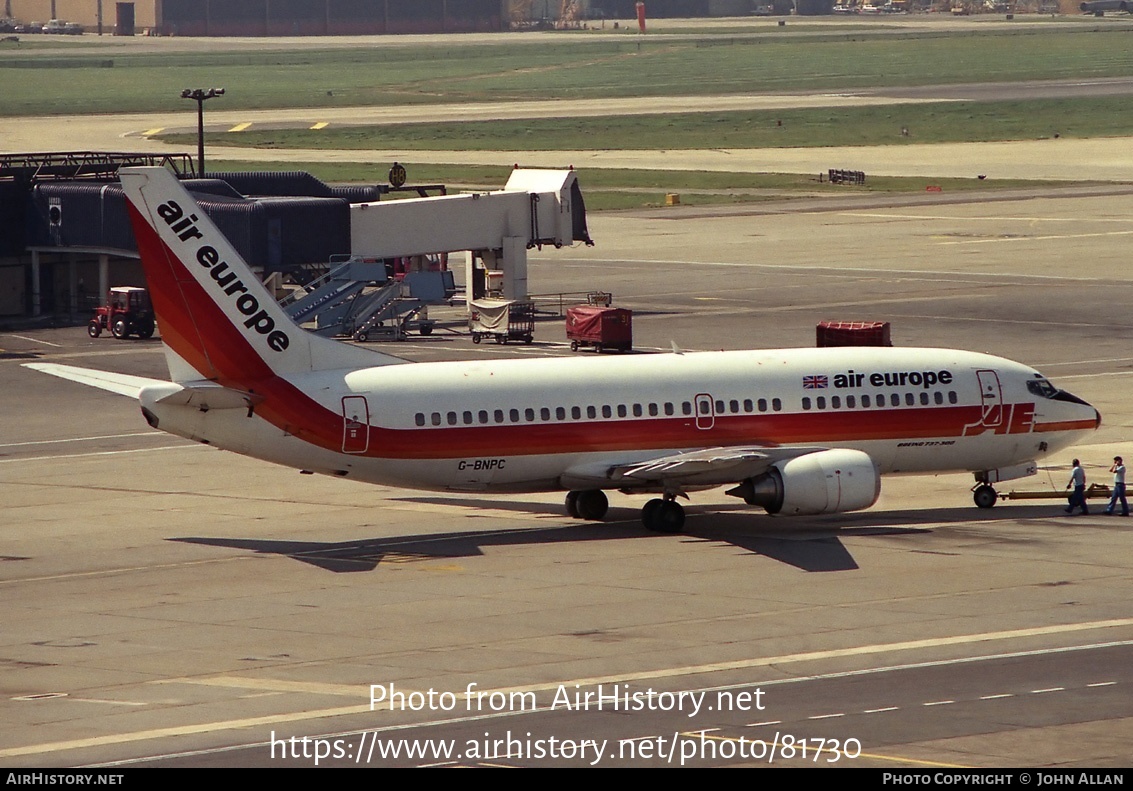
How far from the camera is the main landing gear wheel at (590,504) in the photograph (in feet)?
177

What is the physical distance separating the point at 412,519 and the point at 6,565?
1153 centimetres

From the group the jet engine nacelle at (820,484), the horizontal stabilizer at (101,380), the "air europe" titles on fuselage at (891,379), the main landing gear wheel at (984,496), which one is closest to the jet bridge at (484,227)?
the horizontal stabilizer at (101,380)

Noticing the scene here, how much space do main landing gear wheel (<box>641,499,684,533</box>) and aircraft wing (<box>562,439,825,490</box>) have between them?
0.59 m

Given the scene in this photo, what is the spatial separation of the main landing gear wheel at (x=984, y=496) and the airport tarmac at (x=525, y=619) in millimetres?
549

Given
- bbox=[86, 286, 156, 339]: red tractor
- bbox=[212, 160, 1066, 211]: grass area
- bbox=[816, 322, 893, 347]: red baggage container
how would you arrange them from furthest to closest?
bbox=[212, 160, 1066, 211]: grass area < bbox=[86, 286, 156, 339]: red tractor < bbox=[816, 322, 893, 347]: red baggage container

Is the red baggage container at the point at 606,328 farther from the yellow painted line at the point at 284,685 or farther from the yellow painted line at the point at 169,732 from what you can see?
the yellow painted line at the point at 169,732

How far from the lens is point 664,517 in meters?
52.2

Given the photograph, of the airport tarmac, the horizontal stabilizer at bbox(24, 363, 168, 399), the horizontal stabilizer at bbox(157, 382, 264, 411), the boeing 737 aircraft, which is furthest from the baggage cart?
the horizontal stabilizer at bbox(157, 382, 264, 411)

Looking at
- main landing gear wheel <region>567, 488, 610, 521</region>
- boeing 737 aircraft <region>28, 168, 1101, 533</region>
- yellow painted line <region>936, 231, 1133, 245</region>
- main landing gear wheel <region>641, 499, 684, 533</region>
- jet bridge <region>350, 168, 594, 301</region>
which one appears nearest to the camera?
boeing 737 aircraft <region>28, 168, 1101, 533</region>

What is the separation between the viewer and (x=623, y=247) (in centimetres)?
13775

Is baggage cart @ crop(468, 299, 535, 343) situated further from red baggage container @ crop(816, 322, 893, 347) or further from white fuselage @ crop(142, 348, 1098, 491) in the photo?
white fuselage @ crop(142, 348, 1098, 491)

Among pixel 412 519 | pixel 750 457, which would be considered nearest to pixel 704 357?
pixel 750 457

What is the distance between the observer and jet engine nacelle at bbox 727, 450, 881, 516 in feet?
165

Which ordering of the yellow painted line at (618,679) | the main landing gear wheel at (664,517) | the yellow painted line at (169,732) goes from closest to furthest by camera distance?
the yellow painted line at (169,732) < the yellow painted line at (618,679) < the main landing gear wheel at (664,517)
